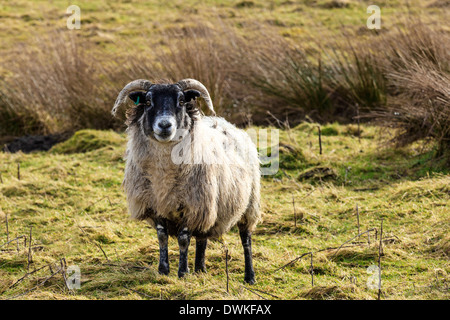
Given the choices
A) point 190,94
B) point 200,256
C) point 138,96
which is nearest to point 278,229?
point 200,256

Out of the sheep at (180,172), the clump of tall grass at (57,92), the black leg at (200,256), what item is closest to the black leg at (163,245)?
the sheep at (180,172)

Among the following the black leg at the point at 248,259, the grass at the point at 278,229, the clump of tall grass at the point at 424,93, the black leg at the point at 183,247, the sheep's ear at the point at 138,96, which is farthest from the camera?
the clump of tall grass at the point at 424,93

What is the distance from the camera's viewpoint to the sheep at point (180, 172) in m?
5.05

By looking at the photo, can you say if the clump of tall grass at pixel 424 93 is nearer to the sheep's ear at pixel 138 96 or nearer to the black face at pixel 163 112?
the black face at pixel 163 112

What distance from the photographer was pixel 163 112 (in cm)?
494

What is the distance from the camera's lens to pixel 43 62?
11828mm

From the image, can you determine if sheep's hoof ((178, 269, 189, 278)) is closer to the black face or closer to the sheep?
the sheep

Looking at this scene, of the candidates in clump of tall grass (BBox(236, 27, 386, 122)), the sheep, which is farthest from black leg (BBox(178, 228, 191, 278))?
clump of tall grass (BBox(236, 27, 386, 122))

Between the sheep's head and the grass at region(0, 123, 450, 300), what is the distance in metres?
1.17

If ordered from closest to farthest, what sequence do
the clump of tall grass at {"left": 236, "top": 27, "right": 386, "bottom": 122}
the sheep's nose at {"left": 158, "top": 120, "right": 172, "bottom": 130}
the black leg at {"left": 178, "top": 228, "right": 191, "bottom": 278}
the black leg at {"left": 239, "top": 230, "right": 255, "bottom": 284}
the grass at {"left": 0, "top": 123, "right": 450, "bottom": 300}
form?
the sheep's nose at {"left": 158, "top": 120, "right": 172, "bottom": 130}
the grass at {"left": 0, "top": 123, "right": 450, "bottom": 300}
the black leg at {"left": 178, "top": 228, "right": 191, "bottom": 278}
the black leg at {"left": 239, "top": 230, "right": 255, "bottom": 284}
the clump of tall grass at {"left": 236, "top": 27, "right": 386, "bottom": 122}

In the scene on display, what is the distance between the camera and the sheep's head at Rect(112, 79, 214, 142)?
4.87 m

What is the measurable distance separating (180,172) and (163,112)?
512 mm

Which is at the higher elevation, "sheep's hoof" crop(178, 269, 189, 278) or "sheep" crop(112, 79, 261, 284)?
"sheep" crop(112, 79, 261, 284)

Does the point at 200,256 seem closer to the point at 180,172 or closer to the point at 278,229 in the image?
the point at 180,172
